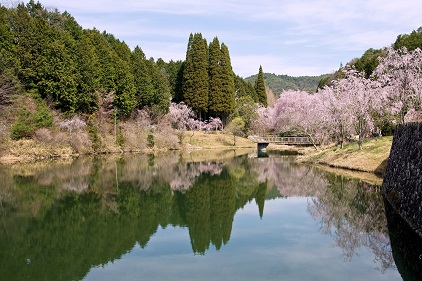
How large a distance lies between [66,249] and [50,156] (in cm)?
2692

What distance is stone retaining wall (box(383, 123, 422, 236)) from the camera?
11.3m

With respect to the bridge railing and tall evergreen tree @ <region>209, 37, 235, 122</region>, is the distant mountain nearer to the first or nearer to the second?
the bridge railing

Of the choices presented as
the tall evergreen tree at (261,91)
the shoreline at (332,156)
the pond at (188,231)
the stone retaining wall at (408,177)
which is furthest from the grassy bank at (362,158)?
the tall evergreen tree at (261,91)

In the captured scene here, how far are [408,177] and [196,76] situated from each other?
45.8 meters

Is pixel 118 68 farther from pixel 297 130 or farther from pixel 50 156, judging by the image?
pixel 297 130

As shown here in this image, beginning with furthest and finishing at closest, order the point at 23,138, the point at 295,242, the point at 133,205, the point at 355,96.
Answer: the point at 23,138 < the point at 355,96 < the point at 133,205 < the point at 295,242

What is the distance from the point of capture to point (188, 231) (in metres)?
13.3

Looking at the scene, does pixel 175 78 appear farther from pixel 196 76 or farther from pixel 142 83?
pixel 142 83

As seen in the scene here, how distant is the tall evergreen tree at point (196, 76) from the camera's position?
185 feet

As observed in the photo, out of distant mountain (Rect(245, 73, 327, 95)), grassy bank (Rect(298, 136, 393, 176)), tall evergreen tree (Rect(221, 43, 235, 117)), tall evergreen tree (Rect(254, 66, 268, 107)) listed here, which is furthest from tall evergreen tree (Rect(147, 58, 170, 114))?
distant mountain (Rect(245, 73, 327, 95))

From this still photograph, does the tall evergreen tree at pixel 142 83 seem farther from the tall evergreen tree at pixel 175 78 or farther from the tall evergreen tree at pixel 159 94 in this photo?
the tall evergreen tree at pixel 175 78

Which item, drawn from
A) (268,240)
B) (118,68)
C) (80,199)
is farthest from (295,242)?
(118,68)

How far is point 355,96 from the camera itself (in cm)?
2938

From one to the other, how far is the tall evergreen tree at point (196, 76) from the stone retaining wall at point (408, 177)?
41.3m
